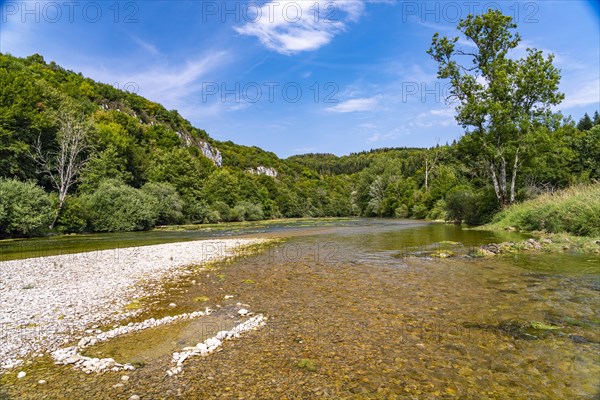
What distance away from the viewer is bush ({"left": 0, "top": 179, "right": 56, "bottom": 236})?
101ft

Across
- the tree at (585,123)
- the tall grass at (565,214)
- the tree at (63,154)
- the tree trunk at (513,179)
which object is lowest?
the tall grass at (565,214)

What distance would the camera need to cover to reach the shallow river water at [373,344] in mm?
5066

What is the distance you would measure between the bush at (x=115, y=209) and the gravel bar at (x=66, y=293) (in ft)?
96.3

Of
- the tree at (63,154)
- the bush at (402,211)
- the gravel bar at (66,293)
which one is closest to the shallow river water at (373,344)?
the gravel bar at (66,293)

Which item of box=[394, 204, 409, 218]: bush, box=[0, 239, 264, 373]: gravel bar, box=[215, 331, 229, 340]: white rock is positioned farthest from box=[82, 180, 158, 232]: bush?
box=[394, 204, 409, 218]: bush

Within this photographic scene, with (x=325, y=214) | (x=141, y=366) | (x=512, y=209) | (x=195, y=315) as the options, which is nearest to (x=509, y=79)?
(x=512, y=209)

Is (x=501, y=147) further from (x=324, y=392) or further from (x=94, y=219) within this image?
(x=94, y=219)

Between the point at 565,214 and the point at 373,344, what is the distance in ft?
68.9

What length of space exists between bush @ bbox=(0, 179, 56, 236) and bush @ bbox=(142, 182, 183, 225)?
21604mm

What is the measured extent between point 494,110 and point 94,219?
4774 centimetres

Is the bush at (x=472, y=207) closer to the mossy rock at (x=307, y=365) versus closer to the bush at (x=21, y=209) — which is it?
the mossy rock at (x=307, y=365)

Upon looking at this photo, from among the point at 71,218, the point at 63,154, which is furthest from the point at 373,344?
the point at 63,154

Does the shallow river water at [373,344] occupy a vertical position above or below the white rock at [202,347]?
below

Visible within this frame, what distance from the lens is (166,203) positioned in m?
57.9
